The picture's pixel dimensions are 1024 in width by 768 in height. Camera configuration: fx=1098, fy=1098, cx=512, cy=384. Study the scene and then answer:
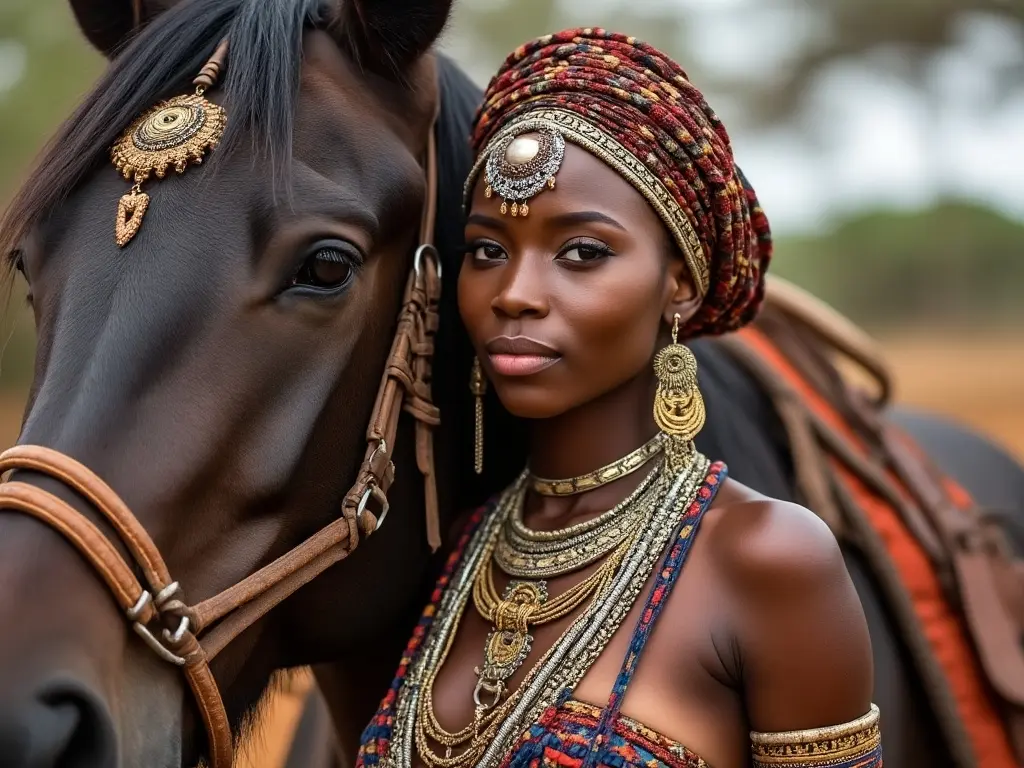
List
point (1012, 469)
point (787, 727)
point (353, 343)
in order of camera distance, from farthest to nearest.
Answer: point (1012, 469) < point (353, 343) < point (787, 727)

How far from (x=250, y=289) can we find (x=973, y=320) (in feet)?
62.4

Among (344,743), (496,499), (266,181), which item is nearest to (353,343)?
(266,181)

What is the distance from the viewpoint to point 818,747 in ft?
4.41

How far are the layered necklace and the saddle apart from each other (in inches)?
30.7

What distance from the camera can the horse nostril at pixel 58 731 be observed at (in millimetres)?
1112

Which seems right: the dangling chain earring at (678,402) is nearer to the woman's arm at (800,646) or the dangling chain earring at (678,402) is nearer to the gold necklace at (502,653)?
the gold necklace at (502,653)

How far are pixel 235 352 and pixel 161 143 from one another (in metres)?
0.33

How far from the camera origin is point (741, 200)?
1632mm

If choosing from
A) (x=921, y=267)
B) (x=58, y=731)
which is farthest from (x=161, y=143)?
(x=921, y=267)

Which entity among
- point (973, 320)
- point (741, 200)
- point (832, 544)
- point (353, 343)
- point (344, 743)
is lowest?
point (344, 743)

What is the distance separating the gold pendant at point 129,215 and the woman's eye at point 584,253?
570mm

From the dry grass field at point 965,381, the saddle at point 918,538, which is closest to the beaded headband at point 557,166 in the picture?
the saddle at point 918,538

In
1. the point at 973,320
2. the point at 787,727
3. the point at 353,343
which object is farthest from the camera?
the point at 973,320

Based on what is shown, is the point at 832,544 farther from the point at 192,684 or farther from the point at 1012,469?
the point at 1012,469
